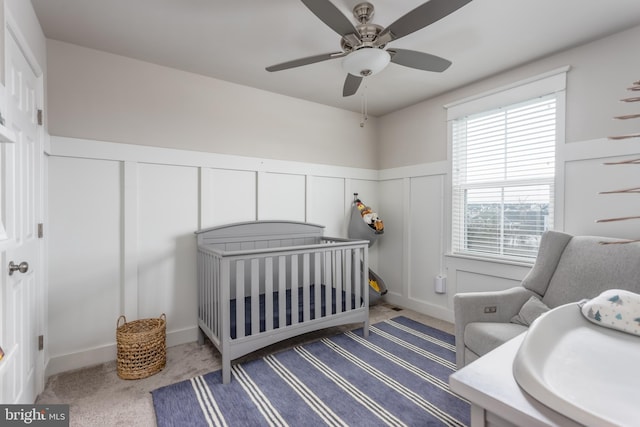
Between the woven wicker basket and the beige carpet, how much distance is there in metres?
0.05

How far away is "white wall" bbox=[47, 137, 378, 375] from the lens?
84.0 inches

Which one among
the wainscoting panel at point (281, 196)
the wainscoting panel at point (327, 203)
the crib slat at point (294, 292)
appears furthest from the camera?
the wainscoting panel at point (327, 203)

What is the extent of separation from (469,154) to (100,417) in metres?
3.38

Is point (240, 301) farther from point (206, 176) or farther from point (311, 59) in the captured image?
point (311, 59)

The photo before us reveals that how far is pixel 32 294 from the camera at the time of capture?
1779 mm

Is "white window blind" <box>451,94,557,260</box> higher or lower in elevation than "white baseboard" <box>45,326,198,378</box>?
higher

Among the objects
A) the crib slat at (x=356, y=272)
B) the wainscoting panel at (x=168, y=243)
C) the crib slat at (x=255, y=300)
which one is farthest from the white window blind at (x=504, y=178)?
the wainscoting panel at (x=168, y=243)

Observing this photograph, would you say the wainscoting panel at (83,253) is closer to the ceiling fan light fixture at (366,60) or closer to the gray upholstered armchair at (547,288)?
the ceiling fan light fixture at (366,60)

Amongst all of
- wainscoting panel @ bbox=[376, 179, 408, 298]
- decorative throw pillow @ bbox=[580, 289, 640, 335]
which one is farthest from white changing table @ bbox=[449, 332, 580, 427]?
wainscoting panel @ bbox=[376, 179, 408, 298]

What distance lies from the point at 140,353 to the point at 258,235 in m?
1.26

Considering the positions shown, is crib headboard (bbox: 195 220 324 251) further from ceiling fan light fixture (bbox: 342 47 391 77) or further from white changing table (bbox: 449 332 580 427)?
white changing table (bbox: 449 332 580 427)

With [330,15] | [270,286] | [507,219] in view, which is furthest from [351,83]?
[507,219]

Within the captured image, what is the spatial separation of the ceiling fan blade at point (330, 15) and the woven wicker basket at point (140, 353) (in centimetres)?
222

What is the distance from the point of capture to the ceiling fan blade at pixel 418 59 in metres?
1.76
